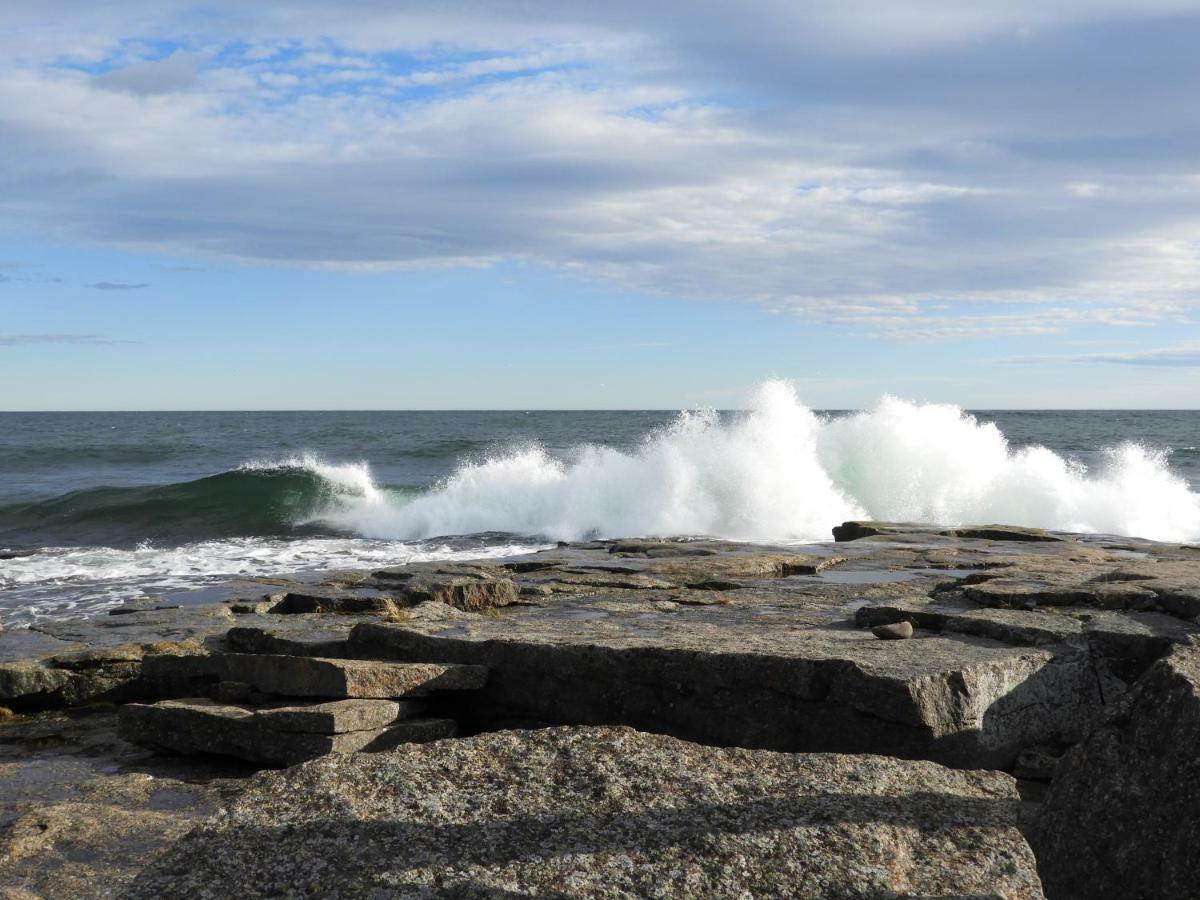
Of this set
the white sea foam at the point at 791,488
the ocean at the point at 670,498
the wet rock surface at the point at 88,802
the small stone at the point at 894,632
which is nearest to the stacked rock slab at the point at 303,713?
the wet rock surface at the point at 88,802

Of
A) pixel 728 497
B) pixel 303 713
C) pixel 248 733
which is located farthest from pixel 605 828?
pixel 728 497

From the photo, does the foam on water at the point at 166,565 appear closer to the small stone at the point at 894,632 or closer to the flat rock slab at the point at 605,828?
the small stone at the point at 894,632

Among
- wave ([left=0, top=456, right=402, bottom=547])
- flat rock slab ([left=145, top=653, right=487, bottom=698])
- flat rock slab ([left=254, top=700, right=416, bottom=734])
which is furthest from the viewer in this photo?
wave ([left=0, top=456, right=402, bottom=547])

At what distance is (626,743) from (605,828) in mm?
544

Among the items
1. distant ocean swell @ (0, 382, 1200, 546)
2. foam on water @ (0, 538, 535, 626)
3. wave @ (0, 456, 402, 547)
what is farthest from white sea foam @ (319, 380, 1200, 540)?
foam on water @ (0, 538, 535, 626)

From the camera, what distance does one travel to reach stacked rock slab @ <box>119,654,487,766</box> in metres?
4.59

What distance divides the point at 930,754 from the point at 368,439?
177 feet

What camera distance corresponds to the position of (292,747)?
4.62 meters

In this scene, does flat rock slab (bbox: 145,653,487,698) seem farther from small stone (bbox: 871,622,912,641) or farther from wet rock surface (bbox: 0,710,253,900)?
small stone (bbox: 871,622,912,641)

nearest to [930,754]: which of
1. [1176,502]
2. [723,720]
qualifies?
[723,720]

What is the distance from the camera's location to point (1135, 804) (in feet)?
8.83

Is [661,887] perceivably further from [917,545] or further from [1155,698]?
[917,545]

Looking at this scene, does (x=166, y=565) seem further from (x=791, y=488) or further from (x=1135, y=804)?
(x=1135, y=804)

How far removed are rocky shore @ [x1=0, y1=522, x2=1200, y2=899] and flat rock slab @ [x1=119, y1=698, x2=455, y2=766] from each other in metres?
0.01
